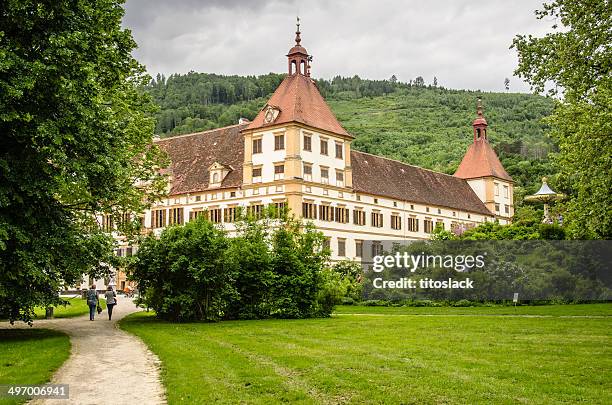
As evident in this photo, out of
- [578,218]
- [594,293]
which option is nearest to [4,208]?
[578,218]

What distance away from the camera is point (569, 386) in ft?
42.8

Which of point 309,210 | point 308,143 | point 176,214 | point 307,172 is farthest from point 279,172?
point 176,214

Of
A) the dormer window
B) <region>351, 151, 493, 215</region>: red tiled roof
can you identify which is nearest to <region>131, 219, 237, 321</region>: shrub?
the dormer window

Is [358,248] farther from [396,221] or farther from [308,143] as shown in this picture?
[308,143]

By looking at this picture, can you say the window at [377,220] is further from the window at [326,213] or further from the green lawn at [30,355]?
the green lawn at [30,355]

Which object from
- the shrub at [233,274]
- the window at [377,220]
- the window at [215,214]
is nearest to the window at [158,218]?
the window at [215,214]

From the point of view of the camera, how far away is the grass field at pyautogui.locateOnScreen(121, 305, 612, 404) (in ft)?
41.2

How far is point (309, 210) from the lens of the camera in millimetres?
60312

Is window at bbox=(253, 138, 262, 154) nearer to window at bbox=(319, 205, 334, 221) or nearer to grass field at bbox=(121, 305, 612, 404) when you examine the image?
window at bbox=(319, 205, 334, 221)

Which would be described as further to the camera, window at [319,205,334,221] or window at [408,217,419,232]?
window at [408,217,419,232]

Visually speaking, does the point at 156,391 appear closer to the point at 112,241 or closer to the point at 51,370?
the point at 51,370

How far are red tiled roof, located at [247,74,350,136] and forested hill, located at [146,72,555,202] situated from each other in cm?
4509

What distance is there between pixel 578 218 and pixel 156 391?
18.0 meters

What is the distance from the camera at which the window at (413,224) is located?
72688mm
